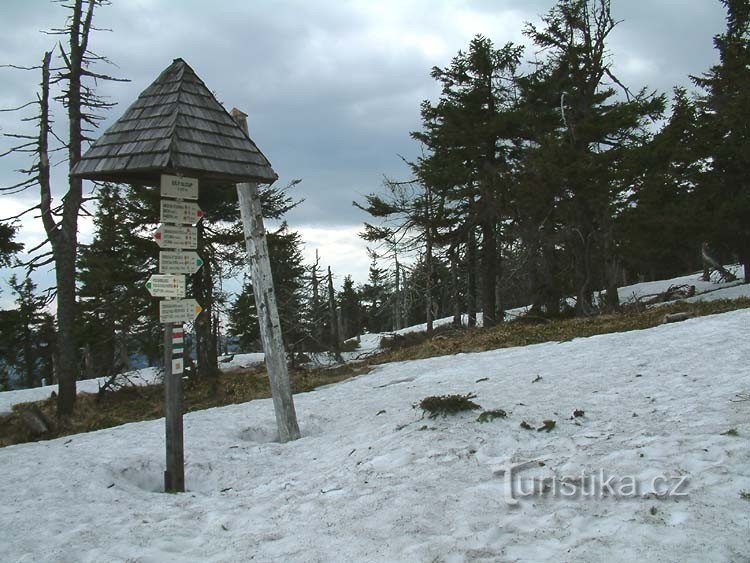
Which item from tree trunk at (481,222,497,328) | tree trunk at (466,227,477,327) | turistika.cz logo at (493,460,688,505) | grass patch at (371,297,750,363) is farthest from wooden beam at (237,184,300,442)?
tree trunk at (466,227,477,327)

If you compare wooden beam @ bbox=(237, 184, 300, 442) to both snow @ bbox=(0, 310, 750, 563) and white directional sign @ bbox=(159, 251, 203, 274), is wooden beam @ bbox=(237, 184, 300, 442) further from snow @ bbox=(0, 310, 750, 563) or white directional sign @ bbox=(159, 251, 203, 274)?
white directional sign @ bbox=(159, 251, 203, 274)

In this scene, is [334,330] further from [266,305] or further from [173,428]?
[173,428]

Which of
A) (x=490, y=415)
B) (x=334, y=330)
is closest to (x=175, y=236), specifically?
(x=490, y=415)

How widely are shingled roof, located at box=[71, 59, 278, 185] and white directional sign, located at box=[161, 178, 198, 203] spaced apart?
0.30ft

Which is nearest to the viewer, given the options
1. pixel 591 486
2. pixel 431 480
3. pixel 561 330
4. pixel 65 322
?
pixel 591 486

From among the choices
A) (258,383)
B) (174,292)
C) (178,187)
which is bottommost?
(258,383)

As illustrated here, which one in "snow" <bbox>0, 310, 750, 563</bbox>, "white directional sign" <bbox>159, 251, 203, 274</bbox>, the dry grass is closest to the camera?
"snow" <bbox>0, 310, 750, 563</bbox>

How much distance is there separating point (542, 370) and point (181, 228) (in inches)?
267

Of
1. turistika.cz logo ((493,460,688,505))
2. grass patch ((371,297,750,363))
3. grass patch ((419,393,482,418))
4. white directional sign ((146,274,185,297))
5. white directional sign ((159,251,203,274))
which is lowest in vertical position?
turistika.cz logo ((493,460,688,505))

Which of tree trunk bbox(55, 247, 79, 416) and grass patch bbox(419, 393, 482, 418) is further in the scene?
tree trunk bbox(55, 247, 79, 416)

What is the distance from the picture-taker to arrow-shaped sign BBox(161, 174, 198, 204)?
6.04 m

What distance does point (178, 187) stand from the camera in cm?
613

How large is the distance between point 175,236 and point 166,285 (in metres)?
0.62

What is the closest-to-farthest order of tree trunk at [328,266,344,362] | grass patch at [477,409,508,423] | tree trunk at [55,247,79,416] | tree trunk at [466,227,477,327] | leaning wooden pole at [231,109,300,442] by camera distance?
grass patch at [477,409,508,423] → leaning wooden pole at [231,109,300,442] → tree trunk at [55,247,79,416] → tree trunk at [328,266,344,362] → tree trunk at [466,227,477,327]
